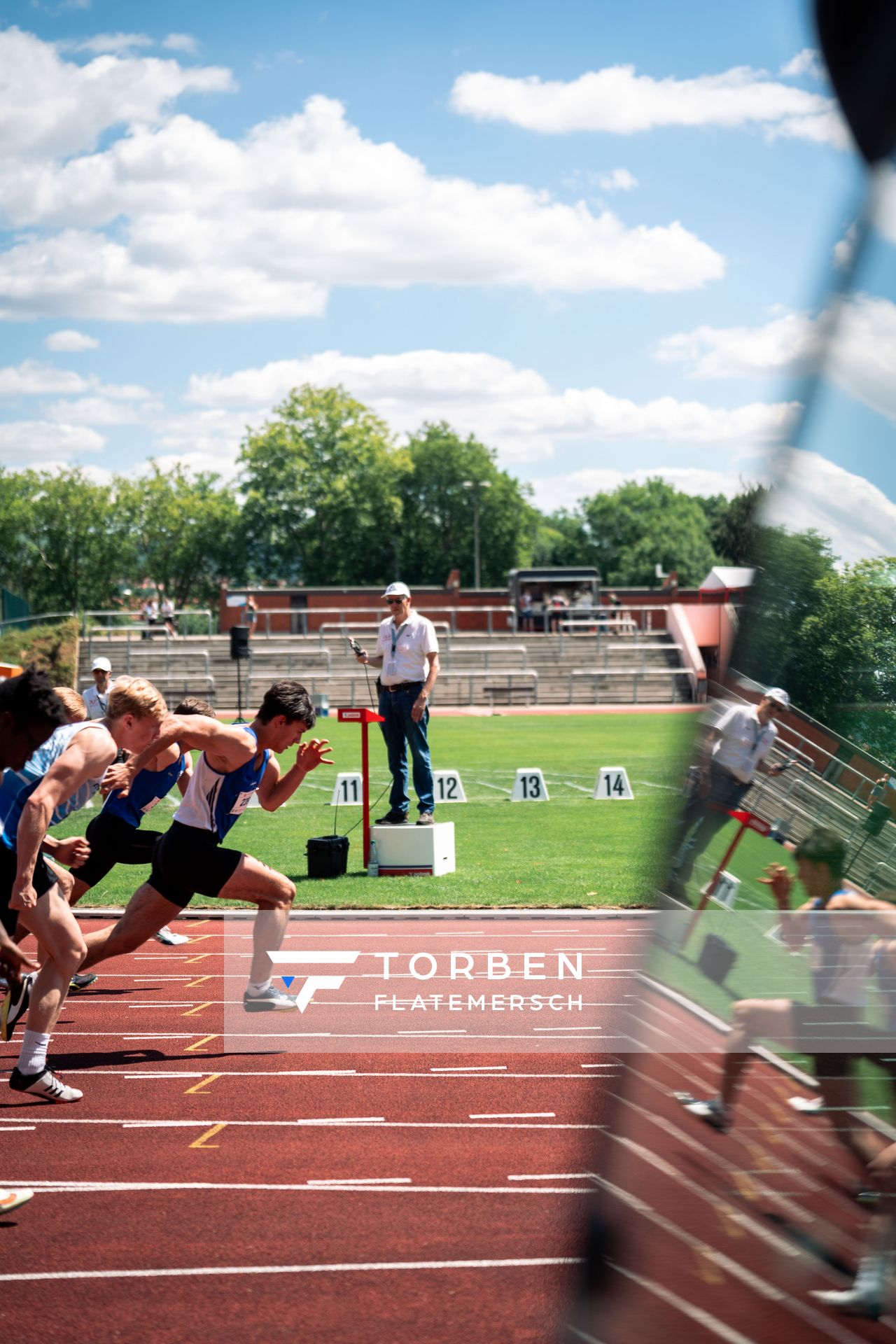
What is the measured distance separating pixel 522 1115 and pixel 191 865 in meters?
1.96

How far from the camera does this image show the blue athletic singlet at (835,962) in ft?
4.27

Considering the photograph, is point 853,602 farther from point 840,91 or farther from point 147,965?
point 147,965

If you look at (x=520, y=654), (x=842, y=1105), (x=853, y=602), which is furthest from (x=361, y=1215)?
(x=520, y=654)

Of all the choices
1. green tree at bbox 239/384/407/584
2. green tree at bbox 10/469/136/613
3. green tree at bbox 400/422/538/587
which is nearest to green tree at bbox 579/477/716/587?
green tree at bbox 400/422/538/587

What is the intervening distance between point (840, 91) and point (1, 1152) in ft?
15.1

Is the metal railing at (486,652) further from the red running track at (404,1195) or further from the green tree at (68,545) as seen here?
the green tree at (68,545)

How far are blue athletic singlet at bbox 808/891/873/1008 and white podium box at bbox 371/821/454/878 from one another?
8.70 metres

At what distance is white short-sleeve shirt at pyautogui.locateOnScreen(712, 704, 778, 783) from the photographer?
1238 mm

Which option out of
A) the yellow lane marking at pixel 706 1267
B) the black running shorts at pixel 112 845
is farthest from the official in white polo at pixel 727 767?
the black running shorts at pixel 112 845

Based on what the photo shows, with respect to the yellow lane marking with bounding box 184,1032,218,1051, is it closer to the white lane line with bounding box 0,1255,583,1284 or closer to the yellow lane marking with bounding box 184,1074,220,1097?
the yellow lane marking with bounding box 184,1074,220,1097

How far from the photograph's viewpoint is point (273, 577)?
3310 inches

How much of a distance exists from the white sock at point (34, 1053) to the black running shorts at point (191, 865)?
98 cm

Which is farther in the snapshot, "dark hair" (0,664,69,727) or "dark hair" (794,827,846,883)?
"dark hair" (0,664,69,727)

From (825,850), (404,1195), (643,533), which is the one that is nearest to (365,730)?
(404,1195)
